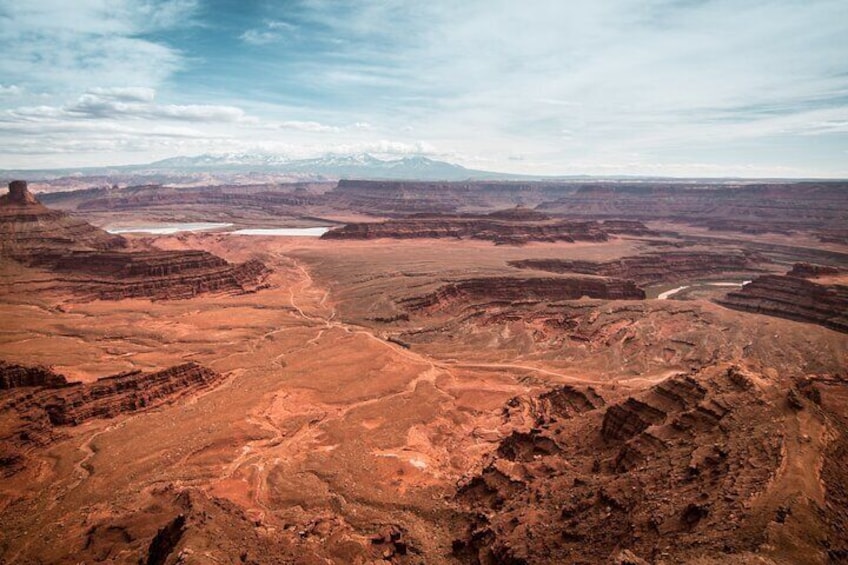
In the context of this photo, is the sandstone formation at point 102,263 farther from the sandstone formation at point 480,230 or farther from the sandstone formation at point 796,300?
the sandstone formation at point 796,300

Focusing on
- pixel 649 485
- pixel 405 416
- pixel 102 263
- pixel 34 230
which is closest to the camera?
pixel 649 485

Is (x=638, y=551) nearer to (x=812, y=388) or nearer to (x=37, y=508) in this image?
(x=812, y=388)

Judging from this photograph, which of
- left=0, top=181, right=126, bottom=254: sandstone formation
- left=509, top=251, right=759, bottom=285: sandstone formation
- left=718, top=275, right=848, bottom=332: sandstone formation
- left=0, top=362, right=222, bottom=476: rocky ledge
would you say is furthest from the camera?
left=509, top=251, right=759, bottom=285: sandstone formation

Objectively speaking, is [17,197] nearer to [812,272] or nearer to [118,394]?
[118,394]

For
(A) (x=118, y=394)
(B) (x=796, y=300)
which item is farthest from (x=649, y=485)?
(B) (x=796, y=300)

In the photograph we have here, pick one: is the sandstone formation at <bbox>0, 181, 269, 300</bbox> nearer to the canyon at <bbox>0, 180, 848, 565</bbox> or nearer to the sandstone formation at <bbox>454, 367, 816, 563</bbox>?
the canyon at <bbox>0, 180, 848, 565</bbox>

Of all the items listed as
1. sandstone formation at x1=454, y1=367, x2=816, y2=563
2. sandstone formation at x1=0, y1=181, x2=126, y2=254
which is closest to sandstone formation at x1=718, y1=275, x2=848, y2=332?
sandstone formation at x1=454, y1=367, x2=816, y2=563

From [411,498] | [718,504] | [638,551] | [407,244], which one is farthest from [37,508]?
[407,244]
